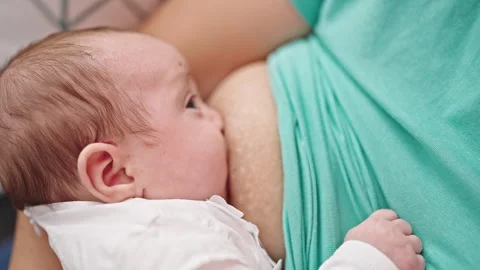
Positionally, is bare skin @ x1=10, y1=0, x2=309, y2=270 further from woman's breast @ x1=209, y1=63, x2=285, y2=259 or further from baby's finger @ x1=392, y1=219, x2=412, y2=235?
baby's finger @ x1=392, y1=219, x2=412, y2=235

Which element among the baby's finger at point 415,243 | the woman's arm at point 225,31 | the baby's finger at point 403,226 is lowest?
the baby's finger at point 415,243

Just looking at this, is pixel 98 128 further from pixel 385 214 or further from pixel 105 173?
pixel 385 214

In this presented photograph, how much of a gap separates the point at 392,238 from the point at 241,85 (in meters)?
0.41

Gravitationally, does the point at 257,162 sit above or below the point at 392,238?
above

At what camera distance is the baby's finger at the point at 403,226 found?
26.5 inches

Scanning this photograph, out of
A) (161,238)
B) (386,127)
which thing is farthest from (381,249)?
(161,238)

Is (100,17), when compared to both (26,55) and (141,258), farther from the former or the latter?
(141,258)

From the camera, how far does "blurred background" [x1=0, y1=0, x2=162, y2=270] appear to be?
101 centimetres

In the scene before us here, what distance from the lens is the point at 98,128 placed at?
70cm

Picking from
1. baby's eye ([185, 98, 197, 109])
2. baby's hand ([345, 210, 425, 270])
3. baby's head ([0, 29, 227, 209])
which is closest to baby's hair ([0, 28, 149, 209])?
baby's head ([0, 29, 227, 209])


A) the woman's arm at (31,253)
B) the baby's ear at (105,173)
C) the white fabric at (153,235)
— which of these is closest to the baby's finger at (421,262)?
the white fabric at (153,235)

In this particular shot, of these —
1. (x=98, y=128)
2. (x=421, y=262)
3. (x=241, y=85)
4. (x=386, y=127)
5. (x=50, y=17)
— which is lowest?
(x=421, y=262)

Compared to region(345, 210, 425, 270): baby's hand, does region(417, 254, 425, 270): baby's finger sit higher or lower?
lower

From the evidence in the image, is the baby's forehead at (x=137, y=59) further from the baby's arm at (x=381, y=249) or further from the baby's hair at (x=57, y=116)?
the baby's arm at (x=381, y=249)
